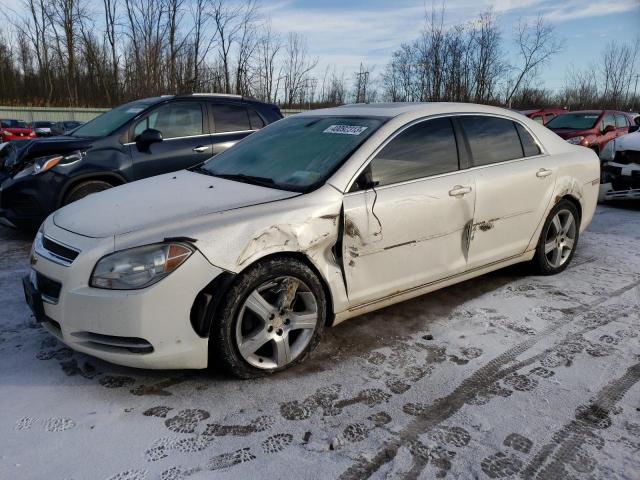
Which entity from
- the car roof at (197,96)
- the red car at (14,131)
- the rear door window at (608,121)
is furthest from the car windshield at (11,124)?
the rear door window at (608,121)

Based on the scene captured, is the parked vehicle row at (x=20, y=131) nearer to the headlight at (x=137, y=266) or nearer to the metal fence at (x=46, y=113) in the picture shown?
the metal fence at (x=46, y=113)

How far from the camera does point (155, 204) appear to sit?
3059 millimetres

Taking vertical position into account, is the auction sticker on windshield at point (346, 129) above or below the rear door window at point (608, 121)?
below

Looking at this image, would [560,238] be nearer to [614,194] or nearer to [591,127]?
[614,194]

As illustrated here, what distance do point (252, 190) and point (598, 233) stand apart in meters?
4.97

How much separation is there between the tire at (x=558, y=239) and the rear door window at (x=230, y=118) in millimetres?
4103

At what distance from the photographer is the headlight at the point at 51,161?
556 cm

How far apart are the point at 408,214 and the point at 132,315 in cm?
177

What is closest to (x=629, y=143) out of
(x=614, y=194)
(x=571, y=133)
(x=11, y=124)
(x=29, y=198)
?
(x=614, y=194)

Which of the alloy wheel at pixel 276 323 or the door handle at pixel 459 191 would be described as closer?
the alloy wheel at pixel 276 323

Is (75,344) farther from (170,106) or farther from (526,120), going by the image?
(170,106)

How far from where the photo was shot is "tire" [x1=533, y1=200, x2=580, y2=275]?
4434 mm

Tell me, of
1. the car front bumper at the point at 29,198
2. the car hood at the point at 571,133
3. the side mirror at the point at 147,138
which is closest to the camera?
the car front bumper at the point at 29,198

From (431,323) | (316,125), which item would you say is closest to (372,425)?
(431,323)
